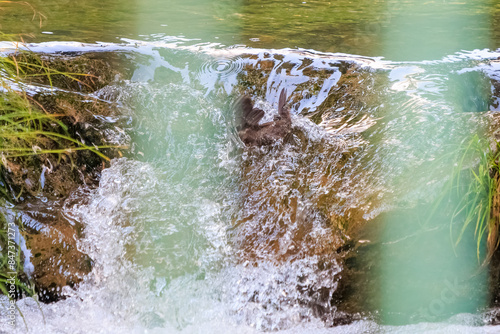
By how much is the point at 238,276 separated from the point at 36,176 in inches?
50.6

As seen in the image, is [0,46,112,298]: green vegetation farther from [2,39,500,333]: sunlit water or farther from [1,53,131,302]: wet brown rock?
[2,39,500,333]: sunlit water

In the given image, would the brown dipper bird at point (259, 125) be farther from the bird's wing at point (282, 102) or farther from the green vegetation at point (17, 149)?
the green vegetation at point (17, 149)

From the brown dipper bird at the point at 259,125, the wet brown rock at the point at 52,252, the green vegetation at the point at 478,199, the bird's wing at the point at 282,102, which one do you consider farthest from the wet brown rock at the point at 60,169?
the green vegetation at the point at 478,199

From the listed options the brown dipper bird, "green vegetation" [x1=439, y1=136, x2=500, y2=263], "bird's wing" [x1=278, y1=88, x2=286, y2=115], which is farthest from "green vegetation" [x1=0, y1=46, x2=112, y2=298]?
"green vegetation" [x1=439, y1=136, x2=500, y2=263]

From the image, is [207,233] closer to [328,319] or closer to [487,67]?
[328,319]

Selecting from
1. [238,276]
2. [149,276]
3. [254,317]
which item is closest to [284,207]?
[238,276]

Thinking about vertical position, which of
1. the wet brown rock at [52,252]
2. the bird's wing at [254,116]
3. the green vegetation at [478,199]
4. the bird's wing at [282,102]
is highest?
the bird's wing at [282,102]

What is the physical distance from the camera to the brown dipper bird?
2.69 metres

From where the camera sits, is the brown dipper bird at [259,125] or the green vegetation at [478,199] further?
the brown dipper bird at [259,125]

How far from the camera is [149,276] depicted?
86.4 inches

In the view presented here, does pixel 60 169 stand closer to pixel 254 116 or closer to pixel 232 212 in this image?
pixel 232 212

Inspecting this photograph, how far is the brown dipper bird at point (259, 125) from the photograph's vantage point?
269cm

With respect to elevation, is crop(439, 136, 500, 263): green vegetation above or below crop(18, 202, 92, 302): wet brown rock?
above

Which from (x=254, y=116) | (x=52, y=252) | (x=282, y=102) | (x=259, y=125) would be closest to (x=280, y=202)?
(x=259, y=125)
